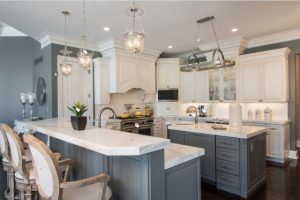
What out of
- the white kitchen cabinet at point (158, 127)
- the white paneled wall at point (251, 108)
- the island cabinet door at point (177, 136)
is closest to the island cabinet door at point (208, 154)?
the island cabinet door at point (177, 136)

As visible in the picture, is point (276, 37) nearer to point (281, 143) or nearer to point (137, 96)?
point (281, 143)

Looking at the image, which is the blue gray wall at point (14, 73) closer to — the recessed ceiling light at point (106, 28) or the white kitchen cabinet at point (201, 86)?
the recessed ceiling light at point (106, 28)

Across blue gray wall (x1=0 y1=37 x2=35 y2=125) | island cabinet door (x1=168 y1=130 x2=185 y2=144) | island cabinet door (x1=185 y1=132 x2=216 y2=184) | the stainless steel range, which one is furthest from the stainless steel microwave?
blue gray wall (x1=0 y1=37 x2=35 y2=125)

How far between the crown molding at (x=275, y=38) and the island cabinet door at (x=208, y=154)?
3.29 meters

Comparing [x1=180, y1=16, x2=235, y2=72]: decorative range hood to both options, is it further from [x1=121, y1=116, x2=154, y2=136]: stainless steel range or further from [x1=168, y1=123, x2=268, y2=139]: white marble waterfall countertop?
[x1=121, y1=116, x2=154, y2=136]: stainless steel range

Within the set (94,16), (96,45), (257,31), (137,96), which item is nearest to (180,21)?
(94,16)

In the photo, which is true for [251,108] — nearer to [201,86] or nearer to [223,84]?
[223,84]

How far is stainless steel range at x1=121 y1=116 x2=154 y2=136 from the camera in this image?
16.9ft

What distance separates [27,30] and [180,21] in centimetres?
334

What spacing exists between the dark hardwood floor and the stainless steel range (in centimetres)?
246

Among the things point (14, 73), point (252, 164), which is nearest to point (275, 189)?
point (252, 164)

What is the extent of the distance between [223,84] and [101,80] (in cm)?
329

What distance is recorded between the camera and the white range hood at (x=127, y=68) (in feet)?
17.3

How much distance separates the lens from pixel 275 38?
4.87 metres
